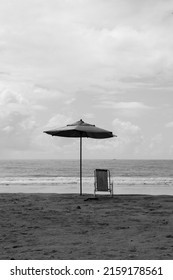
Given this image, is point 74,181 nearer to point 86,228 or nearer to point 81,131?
point 81,131

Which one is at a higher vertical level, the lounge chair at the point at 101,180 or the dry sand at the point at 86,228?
the lounge chair at the point at 101,180

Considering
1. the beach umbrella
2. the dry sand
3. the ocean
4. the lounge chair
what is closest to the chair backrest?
the lounge chair

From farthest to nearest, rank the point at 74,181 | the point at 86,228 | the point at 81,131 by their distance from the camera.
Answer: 1. the point at 74,181
2. the point at 81,131
3. the point at 86,228

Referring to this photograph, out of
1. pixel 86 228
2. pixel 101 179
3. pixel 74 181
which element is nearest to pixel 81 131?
pixel 101 179

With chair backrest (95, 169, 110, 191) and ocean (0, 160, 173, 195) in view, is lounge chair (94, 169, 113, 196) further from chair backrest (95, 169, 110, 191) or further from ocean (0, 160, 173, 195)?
ocean (0, 160, 173, 195)

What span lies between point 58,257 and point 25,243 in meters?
1.06

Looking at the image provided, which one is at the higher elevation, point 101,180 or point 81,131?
point 81,131

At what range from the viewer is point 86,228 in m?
7.40

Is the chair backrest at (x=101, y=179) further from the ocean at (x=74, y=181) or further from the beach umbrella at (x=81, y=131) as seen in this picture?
the ocean at (x=74, y=181)

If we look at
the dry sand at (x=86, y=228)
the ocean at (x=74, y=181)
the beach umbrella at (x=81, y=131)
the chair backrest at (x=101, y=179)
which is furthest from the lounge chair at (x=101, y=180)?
the ocean at (x=74, y=181)

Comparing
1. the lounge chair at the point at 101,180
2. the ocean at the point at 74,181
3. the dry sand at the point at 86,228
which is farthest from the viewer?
the ocean at the point at 74,181

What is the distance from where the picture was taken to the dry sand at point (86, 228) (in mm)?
5629

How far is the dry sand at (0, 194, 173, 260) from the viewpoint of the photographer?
18.5 ft
